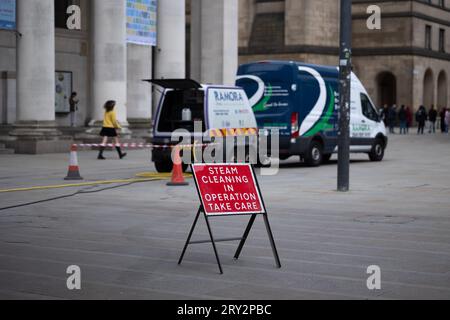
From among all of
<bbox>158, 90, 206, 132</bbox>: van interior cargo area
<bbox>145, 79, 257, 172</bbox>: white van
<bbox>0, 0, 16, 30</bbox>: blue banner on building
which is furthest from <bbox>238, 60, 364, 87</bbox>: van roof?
<bbox>0, 0, 16, 30</bbox>: blue banner on building

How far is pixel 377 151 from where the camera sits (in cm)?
2847

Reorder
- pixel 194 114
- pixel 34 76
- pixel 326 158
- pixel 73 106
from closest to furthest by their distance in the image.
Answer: pixel 194 114
pixel 326 158
pixel 34 76
pixel 73 106

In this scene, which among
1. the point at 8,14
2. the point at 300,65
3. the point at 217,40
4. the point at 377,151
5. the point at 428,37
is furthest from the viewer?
the point at 428,37

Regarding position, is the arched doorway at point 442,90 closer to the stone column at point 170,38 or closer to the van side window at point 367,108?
the stone column at point 170,38

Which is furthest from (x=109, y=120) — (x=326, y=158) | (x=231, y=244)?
(x=231, y=244)

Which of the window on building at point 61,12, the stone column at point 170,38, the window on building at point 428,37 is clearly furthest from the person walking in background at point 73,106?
the window on building at point 428,37

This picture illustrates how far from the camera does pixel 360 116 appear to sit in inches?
1089

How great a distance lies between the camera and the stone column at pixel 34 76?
2891 centimetres

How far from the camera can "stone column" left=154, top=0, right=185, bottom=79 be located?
3534cm

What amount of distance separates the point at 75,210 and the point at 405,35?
173 ft

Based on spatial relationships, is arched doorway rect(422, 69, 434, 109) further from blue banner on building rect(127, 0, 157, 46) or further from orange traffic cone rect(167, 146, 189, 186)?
orange traffic cone rect(167, 146, 189, 186)

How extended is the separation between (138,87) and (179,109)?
15563 millimetres

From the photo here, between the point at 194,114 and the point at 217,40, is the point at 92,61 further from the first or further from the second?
the point at 194,114

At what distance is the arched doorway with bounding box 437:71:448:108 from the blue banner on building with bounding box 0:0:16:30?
149 feet
